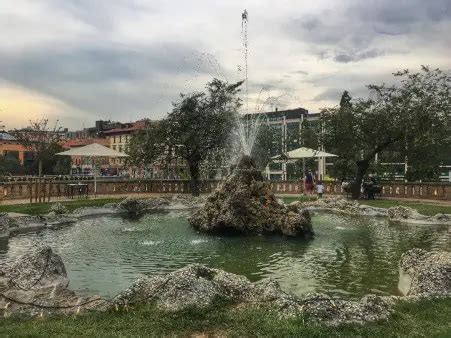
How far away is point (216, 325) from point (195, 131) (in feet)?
105

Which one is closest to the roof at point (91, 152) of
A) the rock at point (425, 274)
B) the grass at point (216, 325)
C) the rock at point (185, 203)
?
the rock at point (185, 203)

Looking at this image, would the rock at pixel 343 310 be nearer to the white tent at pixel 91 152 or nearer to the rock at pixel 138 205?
the rock at pixel 138 205

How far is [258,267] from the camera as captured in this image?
12.9 m

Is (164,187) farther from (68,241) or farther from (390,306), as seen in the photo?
(390,306)

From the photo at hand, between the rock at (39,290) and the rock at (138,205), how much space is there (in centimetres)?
1705

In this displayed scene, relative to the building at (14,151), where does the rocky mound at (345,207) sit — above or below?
below

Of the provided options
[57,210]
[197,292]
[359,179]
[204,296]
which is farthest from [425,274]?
[359,179]

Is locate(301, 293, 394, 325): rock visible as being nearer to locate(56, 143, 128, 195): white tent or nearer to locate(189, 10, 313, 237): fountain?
locate(189, 10, 313, 237): fountain

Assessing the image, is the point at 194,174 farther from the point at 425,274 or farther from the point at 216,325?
the point at 216,325

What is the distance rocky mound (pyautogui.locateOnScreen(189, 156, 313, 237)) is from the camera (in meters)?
18.1

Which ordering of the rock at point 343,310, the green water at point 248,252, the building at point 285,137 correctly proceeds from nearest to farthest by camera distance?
the rock at point 343,310, the green water at point 248,252, the building at point 285,137

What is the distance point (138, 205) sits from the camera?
28.1m

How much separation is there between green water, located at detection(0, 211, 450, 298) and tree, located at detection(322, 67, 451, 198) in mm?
13502

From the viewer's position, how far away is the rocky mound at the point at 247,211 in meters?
18.1
